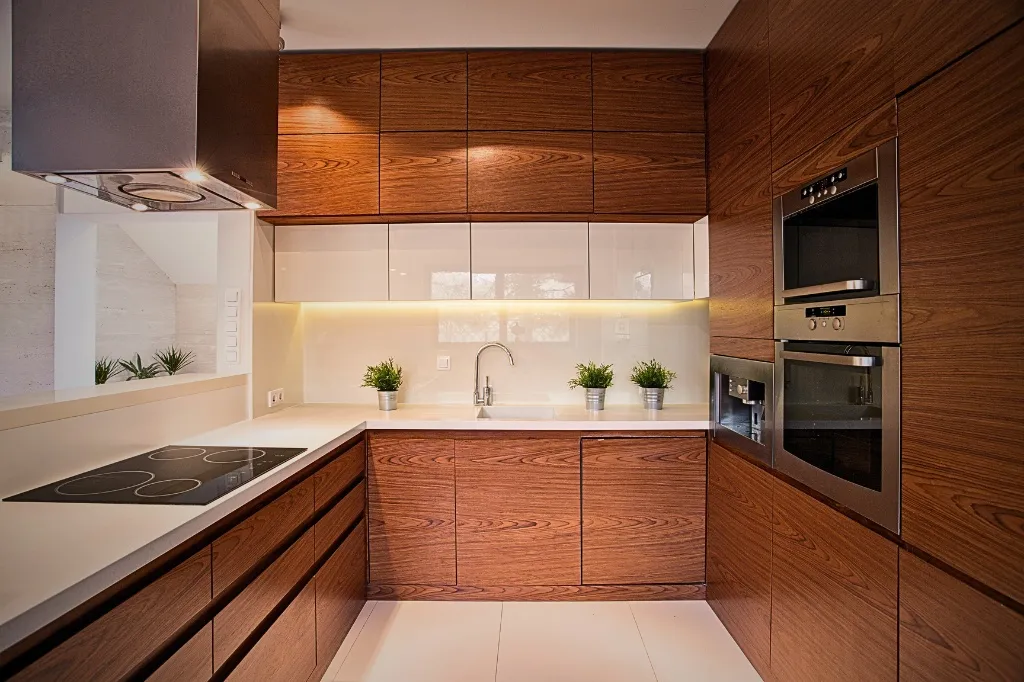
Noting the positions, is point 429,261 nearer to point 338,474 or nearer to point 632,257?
point 632,257

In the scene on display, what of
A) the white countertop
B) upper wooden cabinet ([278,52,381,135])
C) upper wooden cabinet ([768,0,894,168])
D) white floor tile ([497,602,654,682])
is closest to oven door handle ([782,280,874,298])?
upper wooden cabinet ([768,0,894,168])

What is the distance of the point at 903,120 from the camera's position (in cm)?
125

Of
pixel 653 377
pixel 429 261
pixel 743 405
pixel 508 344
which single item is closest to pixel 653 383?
pixel 653 377

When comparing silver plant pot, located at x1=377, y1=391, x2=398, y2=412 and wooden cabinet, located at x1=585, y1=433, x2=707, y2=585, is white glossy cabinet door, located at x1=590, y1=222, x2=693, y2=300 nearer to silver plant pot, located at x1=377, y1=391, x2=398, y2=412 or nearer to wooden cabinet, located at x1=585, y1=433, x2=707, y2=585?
wooden cabinet, located at x1=585, y1=433, x2=707, y2=585

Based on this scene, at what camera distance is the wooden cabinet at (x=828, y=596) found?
1.32m

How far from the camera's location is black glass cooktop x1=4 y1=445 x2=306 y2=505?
1339 mm

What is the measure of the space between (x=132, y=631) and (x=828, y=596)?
5.44 feet

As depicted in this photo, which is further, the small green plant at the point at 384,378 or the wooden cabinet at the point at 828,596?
the small green plant at the point at 384,378

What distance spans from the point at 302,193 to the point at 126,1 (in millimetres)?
1291

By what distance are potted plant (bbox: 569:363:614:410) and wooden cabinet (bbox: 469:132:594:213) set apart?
86 centimetres

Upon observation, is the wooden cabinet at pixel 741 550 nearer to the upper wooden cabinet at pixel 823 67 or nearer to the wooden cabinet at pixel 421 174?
the upper wooden cabinet at pixel 823 67

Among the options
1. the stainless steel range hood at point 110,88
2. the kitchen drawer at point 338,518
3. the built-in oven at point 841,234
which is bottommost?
the kitchen drawer at point 338,518

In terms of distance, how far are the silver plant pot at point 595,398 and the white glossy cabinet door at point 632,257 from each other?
498mm

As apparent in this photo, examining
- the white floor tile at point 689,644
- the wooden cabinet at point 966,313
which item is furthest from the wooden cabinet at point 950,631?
the white floor tile at point 689,644
